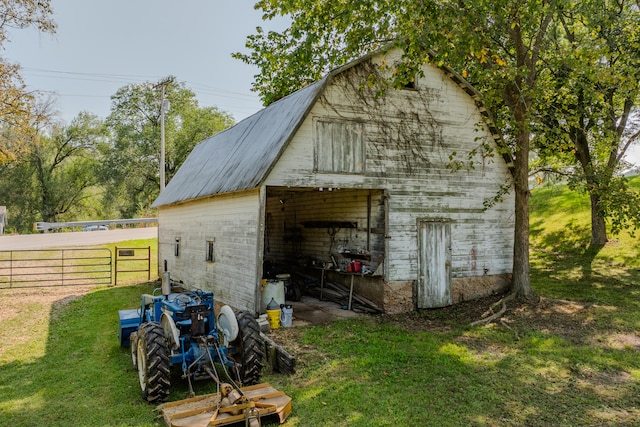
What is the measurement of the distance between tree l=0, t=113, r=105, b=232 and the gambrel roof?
32.3 metres

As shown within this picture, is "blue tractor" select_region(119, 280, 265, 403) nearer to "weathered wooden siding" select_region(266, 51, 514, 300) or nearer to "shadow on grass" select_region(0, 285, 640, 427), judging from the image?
"shadow on grass" select_region(0, 285, 640, 427)

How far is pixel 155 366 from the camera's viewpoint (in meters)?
5.74

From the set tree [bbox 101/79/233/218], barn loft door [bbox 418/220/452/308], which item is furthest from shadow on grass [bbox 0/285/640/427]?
tree [bbox 101/79/233/218]

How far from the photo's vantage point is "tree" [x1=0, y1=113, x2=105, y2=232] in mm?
43281

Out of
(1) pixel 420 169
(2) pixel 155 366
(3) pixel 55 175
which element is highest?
(3) pixel 55 175

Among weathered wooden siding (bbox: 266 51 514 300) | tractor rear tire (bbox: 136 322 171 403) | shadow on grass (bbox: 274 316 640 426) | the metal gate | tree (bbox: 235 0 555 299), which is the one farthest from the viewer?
the metal gate

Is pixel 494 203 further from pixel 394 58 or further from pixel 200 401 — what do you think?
pixel 200 401

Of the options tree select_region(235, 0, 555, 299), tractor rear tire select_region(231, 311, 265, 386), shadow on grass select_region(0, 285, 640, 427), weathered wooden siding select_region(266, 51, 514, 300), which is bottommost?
shadow on grass select_region(0, 285, 640, 427)

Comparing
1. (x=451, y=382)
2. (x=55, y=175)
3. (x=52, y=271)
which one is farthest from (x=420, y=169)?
(x=55, y=175)

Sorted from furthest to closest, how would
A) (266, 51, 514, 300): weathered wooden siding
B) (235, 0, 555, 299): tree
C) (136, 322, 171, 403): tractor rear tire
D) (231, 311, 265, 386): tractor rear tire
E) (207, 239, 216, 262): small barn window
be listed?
(207, 239, 216, 262): small barn window → (266, 51, 514, 300): weathered wooden siding → (235, 0, 555, 299): tree → (231, 311, 265, 386): tractor rear tire → (136, 322, 171, 403): tractor rear tire

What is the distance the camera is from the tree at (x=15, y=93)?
489 inches

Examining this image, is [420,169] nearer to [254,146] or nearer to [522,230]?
[522,230]

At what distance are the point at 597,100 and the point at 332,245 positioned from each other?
8.20 meters

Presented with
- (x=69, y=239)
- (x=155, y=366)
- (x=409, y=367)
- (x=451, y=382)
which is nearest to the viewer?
(x=155, y=366)
